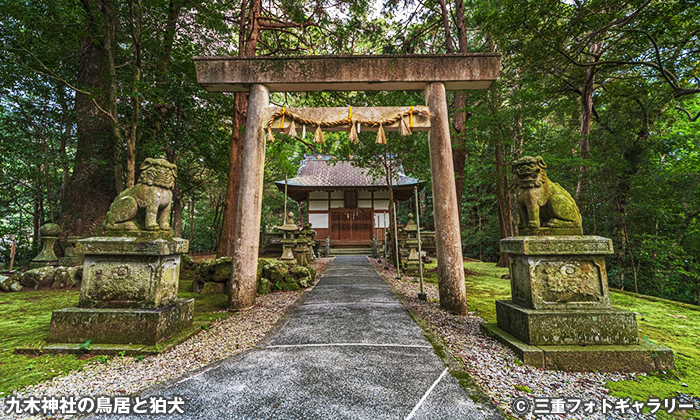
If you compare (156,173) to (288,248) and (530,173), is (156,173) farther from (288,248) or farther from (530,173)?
(288,248)

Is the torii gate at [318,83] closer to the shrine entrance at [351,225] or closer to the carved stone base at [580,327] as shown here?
the carved stone base at [580,327]

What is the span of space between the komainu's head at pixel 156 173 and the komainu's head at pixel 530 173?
389cm

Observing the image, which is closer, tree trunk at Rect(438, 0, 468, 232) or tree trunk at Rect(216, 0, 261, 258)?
tree trunk at Rect(216, 0, 261, 258)

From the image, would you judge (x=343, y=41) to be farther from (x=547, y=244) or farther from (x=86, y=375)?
(x=86, y=375)

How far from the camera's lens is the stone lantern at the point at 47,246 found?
21.3 ft

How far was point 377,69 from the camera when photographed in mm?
4074

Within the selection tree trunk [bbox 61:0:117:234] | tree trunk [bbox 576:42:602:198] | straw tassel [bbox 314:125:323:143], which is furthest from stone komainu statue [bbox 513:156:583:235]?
tree trunk [bbox 61:0:117:234]

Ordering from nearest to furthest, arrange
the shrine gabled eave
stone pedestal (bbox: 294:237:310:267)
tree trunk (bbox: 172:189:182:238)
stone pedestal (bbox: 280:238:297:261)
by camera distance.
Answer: stone pedestal (bbox: 280:238:297:261), stone pedestal (bbox: 294:237:310:267), tree trunk (bbox: 172:189:182:238), the shrine gabled eave

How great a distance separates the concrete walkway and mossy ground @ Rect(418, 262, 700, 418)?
4.20 feet

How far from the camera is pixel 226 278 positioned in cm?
524

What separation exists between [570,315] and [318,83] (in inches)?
169

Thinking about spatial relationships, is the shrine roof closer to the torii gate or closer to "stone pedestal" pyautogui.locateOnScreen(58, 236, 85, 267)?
"stone pedestal" pyautogui.locateOnScreen(58, 236, 85, 267)

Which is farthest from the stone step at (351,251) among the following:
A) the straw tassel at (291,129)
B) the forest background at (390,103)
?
the straw tassel at (291,129)

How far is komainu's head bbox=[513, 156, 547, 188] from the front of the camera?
2653 mm
